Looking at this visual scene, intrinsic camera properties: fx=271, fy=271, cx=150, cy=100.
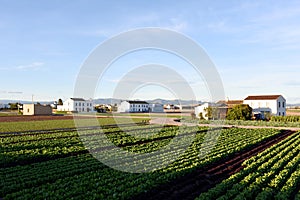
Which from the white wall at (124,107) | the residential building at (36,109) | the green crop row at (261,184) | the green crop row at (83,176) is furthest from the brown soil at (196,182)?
the white wall at (124,107)

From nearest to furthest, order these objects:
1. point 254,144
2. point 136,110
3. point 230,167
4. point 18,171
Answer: point 18,171, point 230,167, point 254,144, point 136,110

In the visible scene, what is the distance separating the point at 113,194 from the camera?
9539 millimetres

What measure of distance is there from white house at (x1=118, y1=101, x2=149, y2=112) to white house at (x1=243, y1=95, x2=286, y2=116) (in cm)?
4788

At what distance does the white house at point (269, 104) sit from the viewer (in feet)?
182

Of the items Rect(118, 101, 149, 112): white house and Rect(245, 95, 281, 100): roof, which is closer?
Rect(245, 95, 281, 100): roof

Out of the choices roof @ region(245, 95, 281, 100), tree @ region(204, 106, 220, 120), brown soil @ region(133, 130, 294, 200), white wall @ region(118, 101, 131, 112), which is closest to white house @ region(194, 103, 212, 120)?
tree @ region(204, 106, 220, 120)

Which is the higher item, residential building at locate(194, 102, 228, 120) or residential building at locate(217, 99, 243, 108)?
residential building at locate(217, 99, 243, 108)

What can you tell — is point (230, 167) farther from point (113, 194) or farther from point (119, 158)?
point (113, 194)

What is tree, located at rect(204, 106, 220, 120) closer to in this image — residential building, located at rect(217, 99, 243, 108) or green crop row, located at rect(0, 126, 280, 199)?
residential building, located at rect(217, 99, 243, 108)

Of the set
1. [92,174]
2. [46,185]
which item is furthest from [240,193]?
[46,185]

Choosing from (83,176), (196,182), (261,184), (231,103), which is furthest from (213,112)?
(83,176)

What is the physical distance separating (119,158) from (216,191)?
7410 millimetres

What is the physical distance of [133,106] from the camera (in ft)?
342

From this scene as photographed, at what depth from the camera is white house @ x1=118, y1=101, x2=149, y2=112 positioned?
96.3 metres
